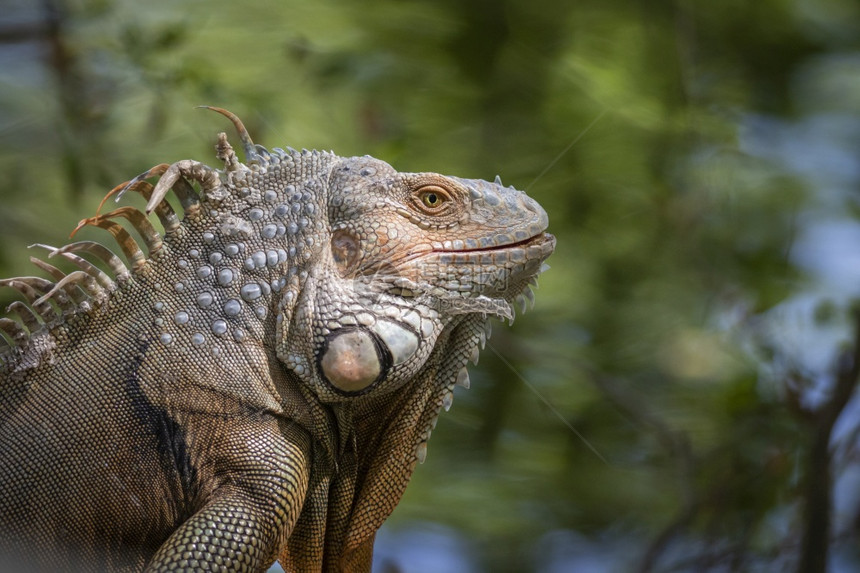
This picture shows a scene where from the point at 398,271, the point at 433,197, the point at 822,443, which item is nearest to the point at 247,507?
the point at 398,271

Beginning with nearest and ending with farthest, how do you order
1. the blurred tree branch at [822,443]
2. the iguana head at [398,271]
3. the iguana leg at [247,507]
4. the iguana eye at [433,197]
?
Answer: the iguana leg at [247,507] → the iguana head at [398,271] → the iguana eye at [433,197] → the blurred tree branch at [822,443]

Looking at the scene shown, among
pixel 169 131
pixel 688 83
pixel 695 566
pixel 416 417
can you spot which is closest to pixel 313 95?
pixel 169 131

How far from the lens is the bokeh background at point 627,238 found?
344 centimetres

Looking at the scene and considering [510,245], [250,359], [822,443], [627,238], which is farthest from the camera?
[627,238]

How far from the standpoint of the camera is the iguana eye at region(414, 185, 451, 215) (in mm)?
1824

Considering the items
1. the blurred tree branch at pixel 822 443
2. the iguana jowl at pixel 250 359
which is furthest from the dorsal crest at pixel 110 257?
the blurred tree branch at pixel 822 443

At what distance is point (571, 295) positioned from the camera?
3.69m

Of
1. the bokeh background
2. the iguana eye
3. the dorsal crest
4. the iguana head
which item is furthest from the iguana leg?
the bokeh background

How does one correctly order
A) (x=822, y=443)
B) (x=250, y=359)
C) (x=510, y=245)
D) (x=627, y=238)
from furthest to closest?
1. (x=627, y=238)
2. (x=822, y=443)
3. (x=510, y=245)
4. (x=250, y=359)

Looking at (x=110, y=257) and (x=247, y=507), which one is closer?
(x=247, y=507)

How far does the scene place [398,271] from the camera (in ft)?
5.73

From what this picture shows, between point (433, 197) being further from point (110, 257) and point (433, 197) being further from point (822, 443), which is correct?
point (822, 443)

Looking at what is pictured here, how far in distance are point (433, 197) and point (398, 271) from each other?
191mm

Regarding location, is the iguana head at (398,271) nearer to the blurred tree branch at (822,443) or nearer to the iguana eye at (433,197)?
the iguana eye at (433,197)
